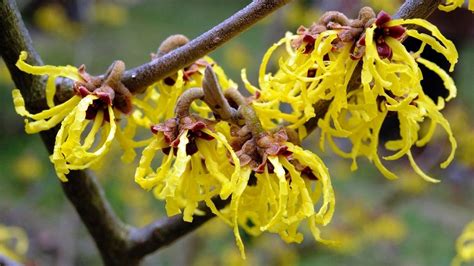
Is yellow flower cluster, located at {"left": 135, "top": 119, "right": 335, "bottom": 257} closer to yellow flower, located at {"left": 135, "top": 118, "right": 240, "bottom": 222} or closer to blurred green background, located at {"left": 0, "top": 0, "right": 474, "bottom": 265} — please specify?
yellow flower, located at {"left": 135, "top": 118, "right": 240, "bottom": 222}

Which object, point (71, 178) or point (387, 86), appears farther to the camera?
point (71, 178)

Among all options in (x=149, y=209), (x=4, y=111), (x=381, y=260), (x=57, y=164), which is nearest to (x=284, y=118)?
(x=57, y=164)

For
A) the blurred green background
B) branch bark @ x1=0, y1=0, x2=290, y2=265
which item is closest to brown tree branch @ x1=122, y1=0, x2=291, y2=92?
branch bark @ x1=0, y1=0, x2=290, y2=265

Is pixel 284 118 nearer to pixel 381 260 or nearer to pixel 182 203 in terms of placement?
pixel 182 203

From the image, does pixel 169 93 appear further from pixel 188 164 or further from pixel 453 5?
pixel 453 5

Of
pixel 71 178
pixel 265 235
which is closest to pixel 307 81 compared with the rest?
pixel 71 178

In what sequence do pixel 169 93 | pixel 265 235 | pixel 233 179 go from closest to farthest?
pixel 233 179
pixel 169 93
pixel 265 235

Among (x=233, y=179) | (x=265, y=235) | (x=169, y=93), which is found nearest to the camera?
(x=233, y=179)
